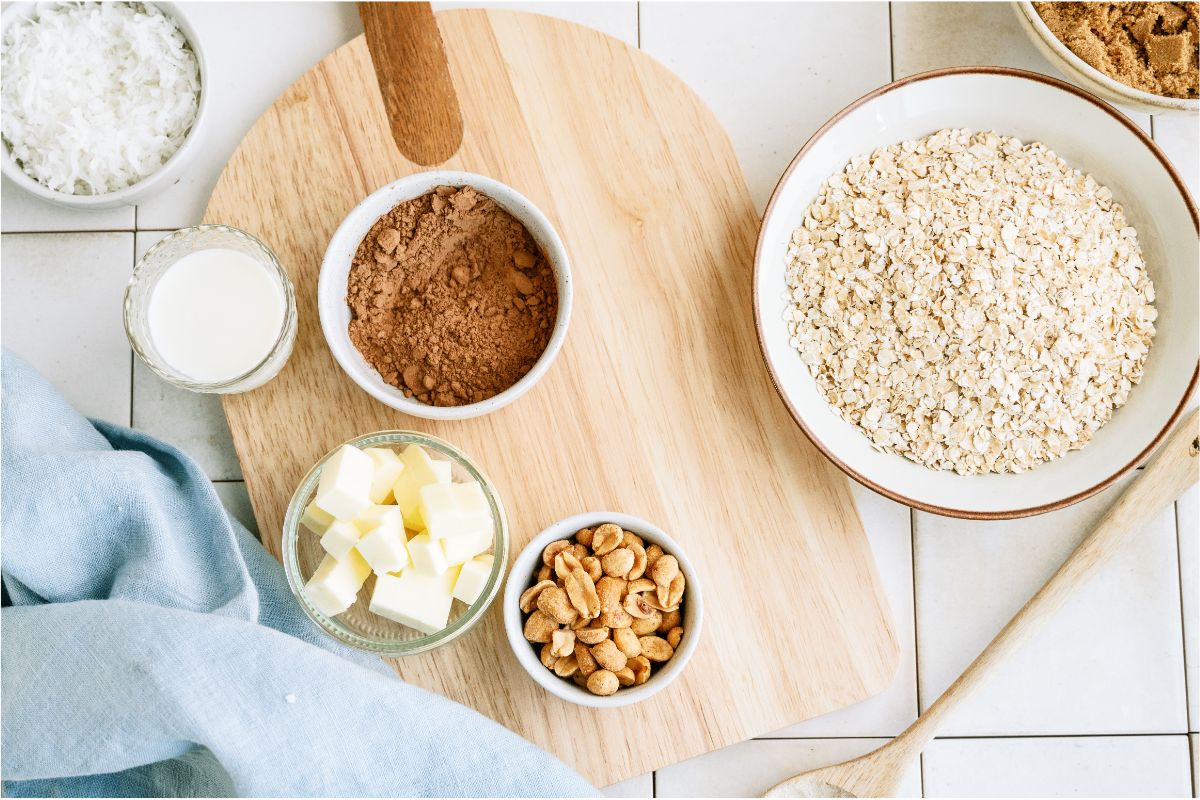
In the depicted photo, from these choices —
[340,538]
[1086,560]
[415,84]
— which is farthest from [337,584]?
[1086,560]

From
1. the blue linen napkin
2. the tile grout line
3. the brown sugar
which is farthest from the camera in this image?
the tile grout line

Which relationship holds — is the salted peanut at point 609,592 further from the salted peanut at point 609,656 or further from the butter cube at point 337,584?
the butter cube at point 337,584

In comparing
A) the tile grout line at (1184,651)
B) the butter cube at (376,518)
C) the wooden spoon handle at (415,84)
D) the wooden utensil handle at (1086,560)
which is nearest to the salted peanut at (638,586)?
the butter cube at (376,518)

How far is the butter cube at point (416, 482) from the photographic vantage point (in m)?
0.90

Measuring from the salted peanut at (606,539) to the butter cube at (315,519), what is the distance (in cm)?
27

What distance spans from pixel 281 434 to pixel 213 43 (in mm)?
494

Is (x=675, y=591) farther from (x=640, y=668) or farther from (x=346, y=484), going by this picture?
(x=346, y=484)

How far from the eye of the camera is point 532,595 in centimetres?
91

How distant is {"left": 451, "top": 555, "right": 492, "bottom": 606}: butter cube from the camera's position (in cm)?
90

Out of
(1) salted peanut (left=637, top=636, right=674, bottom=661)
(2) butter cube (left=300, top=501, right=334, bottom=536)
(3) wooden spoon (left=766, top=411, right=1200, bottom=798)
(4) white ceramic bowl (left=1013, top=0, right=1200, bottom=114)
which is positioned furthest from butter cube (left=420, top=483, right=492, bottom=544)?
(4) white ceramic bowl (left=1013, top=0, right=1200, bottom=114)

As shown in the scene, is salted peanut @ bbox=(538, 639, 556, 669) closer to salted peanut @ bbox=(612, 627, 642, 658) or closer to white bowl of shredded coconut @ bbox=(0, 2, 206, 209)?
salted peanut @ bbox=(612, 627, 642, 658)

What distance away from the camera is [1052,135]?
0.98 metres

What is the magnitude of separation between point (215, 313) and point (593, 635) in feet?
1.73

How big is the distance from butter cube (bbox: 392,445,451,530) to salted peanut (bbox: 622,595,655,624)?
0.22m
